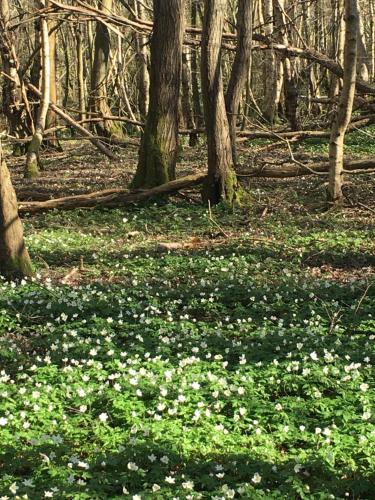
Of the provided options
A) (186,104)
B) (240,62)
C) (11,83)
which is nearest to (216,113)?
(240,62)

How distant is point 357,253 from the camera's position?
9.89 metres

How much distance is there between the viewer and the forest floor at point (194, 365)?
4289mm

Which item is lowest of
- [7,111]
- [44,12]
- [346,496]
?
[346,496]

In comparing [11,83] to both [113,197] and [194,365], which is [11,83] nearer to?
[113,197]

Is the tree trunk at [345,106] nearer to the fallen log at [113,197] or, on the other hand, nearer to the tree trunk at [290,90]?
the fallen log at [113,197]

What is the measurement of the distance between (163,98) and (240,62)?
6.03 feet

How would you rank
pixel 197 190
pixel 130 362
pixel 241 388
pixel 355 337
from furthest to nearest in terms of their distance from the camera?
pixel 197 190
pixel 355 337
pixel 130 362
pixel 241 388

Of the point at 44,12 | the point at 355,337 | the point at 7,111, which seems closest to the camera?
the point at 355,337

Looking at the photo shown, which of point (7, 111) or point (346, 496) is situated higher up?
point (7, 111)

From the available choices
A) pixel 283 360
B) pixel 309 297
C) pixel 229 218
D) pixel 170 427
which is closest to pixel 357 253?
pixel 309 297

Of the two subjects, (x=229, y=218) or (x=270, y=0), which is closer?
(x=229, y=218)

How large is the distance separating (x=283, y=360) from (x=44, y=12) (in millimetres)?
13909

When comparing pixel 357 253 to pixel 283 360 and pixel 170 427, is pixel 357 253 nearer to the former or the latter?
pixel 283 360

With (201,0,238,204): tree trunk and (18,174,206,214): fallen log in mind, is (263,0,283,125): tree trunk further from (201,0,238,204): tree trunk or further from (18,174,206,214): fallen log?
(18,174,206,214): fallen log
